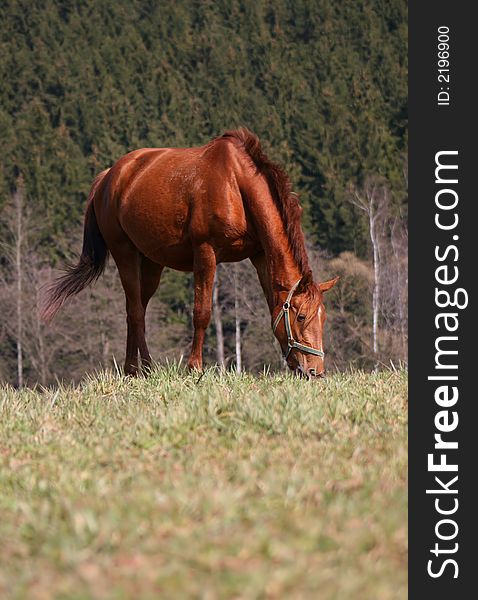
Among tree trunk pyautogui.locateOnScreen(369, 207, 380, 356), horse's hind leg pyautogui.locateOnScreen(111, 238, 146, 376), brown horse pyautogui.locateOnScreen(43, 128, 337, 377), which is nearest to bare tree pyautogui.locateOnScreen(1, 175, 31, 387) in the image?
tree trunk pyautogui.locateOnScreen(369, 207, 380, 356)

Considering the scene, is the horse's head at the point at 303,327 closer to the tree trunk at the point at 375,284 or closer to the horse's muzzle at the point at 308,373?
the horse's muzzle at the point at 308,373

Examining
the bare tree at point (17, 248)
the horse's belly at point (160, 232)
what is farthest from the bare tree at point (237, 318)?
the horse's belly at point (160, 232)

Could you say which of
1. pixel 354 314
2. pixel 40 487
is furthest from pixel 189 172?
pixel 354 314

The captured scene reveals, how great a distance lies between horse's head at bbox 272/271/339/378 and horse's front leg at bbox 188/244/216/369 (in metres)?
0.77

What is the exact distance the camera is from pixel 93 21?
275 feet

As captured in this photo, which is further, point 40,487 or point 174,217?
point 174,217

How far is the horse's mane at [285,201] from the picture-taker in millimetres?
8914

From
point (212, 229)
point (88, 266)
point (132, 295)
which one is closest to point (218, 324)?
point (88, 266)

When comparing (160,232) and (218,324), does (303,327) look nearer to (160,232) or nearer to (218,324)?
(160,232)

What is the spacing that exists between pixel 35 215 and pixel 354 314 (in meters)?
17.5

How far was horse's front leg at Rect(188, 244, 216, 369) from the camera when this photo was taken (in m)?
9.23

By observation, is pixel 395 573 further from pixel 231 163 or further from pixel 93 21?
pixel 93 21

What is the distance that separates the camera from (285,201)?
898 cm

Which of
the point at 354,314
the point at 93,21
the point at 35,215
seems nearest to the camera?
the point at 354,314
